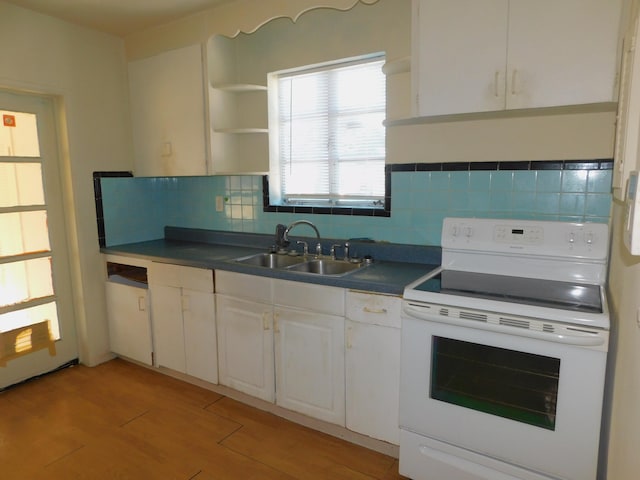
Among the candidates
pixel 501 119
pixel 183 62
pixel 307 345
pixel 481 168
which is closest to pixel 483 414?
pixel 307 345

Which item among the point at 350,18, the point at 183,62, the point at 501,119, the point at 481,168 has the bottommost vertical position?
the point at 481,168

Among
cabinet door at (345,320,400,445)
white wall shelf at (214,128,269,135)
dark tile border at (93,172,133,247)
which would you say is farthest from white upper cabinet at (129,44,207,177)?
cabinet door at (345,320,400,445)

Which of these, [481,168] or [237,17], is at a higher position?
[237,17]

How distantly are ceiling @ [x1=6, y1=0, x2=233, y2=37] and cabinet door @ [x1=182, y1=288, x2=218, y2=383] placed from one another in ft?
5.80

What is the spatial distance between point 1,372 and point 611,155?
372 cm

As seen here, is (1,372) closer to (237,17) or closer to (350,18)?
(237,17)

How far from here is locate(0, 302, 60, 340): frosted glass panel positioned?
2.73 meters

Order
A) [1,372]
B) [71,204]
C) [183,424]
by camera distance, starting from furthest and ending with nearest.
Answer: [71,204] < [1,372] < [183,424]

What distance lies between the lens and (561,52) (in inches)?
65.5

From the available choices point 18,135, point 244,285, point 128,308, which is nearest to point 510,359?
point 244,285

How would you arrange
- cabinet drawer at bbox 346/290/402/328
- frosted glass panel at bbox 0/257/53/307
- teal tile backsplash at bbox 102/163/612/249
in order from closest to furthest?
cabinet drawer at bbox 346/290/402/328
teal tile backsplash at bbox 102/163/612/249
frosted glass panel at bbox 0/257/53/307

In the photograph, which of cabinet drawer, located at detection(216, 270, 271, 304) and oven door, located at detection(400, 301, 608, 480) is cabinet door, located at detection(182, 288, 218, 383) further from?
oven door, located at detection(400, 301, 608, 480)

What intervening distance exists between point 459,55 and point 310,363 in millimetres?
1653

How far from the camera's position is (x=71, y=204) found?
2.93 m
